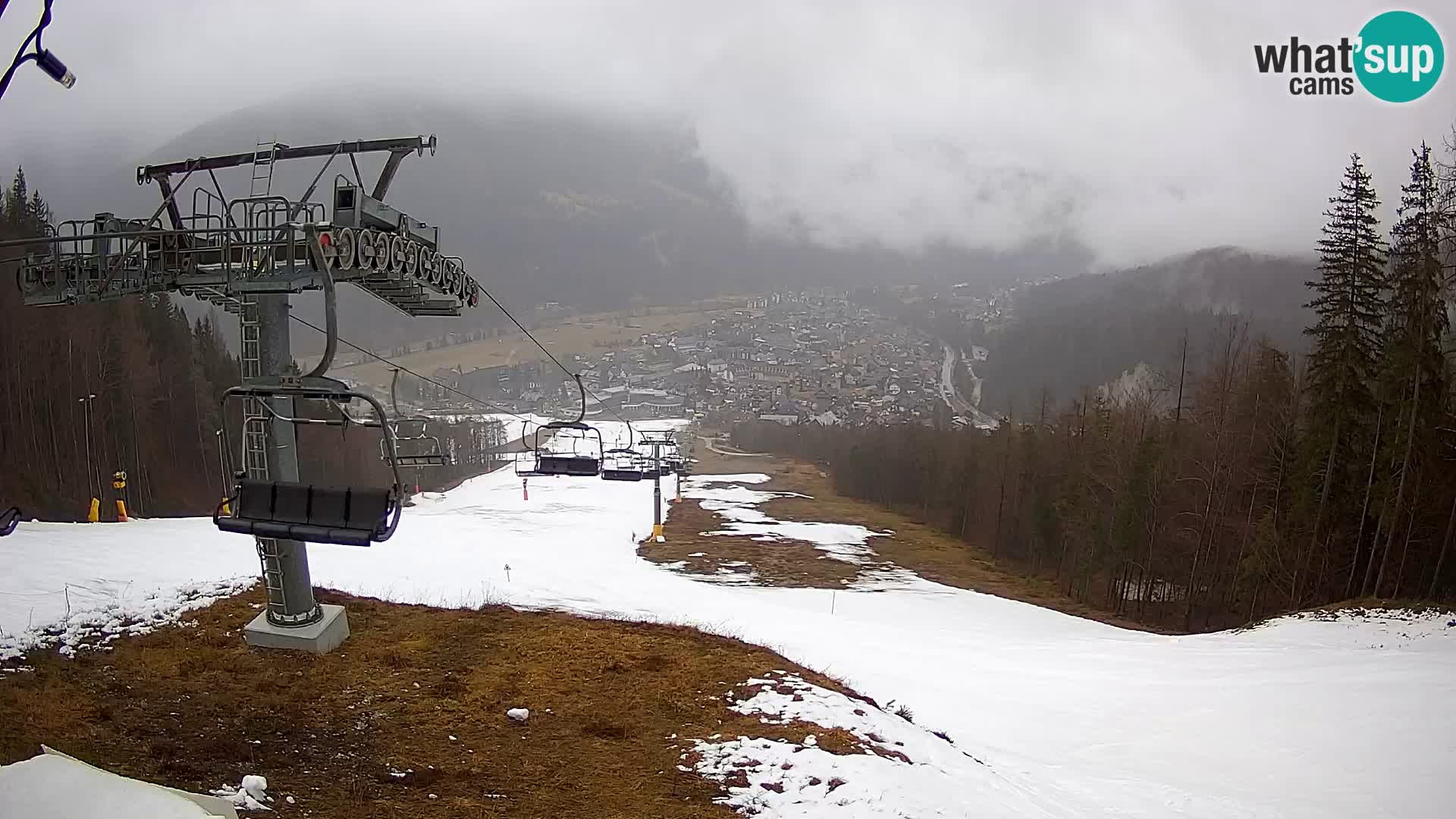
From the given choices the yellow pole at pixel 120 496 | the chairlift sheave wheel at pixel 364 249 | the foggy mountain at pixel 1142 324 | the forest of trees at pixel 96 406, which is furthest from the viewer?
the foggy mountain at pixel 1142 324

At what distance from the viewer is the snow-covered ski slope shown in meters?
10.2

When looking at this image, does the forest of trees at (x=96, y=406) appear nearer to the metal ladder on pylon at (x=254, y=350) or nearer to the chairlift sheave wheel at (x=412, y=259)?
the metal ladder on pylon at (x=254, y=350)

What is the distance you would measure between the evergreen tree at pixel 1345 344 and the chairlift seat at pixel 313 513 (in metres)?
26.7

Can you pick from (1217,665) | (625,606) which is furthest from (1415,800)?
(625,606)

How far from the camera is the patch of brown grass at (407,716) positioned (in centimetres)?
661

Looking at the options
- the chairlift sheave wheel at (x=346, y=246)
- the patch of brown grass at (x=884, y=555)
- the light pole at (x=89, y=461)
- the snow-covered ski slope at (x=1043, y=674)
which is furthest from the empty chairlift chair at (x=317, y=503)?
the light pole at (x=89, y=461)

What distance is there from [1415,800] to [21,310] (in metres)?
53.9

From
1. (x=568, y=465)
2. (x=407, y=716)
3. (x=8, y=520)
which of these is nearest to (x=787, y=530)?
(x=568, y=465)

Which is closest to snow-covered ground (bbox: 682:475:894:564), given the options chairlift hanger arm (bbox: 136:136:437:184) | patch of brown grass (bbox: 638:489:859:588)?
patch of brown grass (bbox: 638:489:859:588)

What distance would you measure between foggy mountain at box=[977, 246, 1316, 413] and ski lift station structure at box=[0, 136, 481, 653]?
2431 inches

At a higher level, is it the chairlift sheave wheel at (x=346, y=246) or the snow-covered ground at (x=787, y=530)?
the chairlift sheave wheel at (x=346, y=246)

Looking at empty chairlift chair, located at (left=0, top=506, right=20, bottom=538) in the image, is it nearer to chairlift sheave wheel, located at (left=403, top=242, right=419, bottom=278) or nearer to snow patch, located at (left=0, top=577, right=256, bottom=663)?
snow patch, located at (left=0, top=577, right=256, bottom=663)

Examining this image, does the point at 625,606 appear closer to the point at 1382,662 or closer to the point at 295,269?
the point at 295,269

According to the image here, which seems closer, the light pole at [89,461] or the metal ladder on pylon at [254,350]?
the metal ladder on pylon at [254,350]
